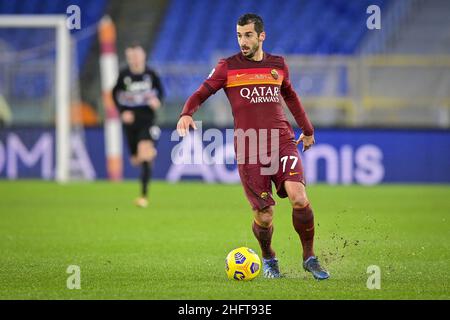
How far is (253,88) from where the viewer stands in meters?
7.82

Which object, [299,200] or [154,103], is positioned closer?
[299,200]

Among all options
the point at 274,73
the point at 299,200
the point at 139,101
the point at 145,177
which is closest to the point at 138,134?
the point at 139,101

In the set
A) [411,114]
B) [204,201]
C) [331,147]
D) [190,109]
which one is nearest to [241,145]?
[190,109]

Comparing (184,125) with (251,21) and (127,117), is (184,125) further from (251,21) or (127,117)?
(127,117)

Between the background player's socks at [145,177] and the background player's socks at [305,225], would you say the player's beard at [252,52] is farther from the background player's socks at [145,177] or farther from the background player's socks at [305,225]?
the background player's socks at [145,177]

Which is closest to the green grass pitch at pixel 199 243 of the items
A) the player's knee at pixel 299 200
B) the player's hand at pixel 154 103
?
the player's knee at pixel 299 200

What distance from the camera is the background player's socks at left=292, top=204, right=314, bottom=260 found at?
25.1 feet

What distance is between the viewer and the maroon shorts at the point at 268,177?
774 cm

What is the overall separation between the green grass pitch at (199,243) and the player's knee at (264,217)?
1.48 feet

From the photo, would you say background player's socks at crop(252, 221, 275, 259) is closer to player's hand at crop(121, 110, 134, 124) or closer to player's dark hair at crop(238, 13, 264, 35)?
player's dark hair at crop(238, 13, 264, 35)

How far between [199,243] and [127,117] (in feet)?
18.4
